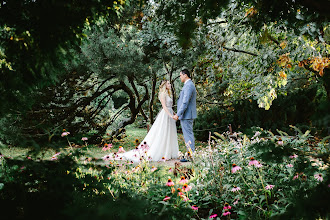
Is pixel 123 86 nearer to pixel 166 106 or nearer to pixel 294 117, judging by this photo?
pixel 166 106

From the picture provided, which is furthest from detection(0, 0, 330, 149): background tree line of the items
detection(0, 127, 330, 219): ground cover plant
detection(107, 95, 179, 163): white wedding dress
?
detection(107, 95, 179, 163): white wedding dress

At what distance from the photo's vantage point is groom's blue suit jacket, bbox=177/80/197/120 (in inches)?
231

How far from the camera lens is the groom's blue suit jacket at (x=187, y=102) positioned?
588 cm

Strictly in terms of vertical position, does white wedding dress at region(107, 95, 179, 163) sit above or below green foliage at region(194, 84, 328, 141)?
below

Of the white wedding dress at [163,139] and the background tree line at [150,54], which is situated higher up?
the background tree line at [150,54]

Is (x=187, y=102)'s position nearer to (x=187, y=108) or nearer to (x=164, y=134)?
(x=187, y=108)

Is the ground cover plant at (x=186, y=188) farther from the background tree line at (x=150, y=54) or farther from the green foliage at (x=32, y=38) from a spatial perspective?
the green foliage at (x=32, y=38)

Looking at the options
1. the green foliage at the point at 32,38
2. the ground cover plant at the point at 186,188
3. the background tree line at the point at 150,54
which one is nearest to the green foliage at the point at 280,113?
the background tree line at the point at 150,54

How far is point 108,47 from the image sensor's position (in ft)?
19.4

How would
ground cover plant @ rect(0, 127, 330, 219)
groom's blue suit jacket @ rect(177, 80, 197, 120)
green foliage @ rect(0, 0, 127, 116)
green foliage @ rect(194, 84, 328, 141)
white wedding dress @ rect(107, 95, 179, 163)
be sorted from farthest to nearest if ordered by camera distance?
green foliage @ rect(194, 84, 328, 141), white wedding dress @ rect(107, 95, 179, 163), groom's blue suit jacket @ rect(177, 80, 197, 120), green foliage @ rect(0, 0, 127, 116), ground cover plant @ rect(0, 127, 330, 219)

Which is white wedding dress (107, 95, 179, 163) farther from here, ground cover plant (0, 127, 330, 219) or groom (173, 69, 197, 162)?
ground cover plant (0, 127, 330, 219)

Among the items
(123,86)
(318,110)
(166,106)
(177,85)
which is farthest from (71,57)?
(177,85)

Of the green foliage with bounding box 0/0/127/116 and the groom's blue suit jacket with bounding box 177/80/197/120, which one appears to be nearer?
the green foliage with bounding box 0/0/127/116

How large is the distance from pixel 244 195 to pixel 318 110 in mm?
2250
